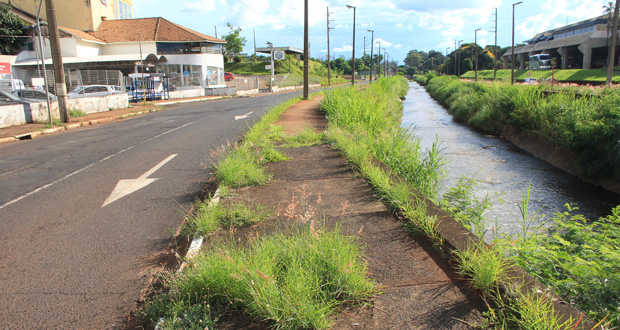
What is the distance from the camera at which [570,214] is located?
6.33m

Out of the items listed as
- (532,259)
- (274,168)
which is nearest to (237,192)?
(274,168)

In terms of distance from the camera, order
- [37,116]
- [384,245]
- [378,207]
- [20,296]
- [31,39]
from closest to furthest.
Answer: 1. [20,296]
2. [384,245]
3. [378,207]
4. [37,116]
5. [31,39]

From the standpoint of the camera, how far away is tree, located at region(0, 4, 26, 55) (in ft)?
134

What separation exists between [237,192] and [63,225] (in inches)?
91.6

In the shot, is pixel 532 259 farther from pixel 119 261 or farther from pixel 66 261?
pixel 66 261

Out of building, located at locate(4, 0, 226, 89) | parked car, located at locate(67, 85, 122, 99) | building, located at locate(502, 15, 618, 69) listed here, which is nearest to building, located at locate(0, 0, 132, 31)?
building, located at locate(4, 0, 226, 89)

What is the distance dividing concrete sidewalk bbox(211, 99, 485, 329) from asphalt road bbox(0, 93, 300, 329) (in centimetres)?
119

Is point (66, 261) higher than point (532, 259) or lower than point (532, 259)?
lower

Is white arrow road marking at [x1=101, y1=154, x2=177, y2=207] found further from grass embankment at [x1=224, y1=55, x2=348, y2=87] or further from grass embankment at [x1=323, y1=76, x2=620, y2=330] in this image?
grass embankment at [x1=224, y1=55, x2=348, y2=87]

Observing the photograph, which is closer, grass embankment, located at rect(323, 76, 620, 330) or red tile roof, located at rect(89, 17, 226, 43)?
grass embankment, located at rect(323, 76, 620, 330)

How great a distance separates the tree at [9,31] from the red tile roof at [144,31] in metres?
6.65

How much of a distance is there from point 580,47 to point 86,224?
71.1m

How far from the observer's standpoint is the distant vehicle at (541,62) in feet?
221

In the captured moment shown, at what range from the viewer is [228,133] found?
1406cm
